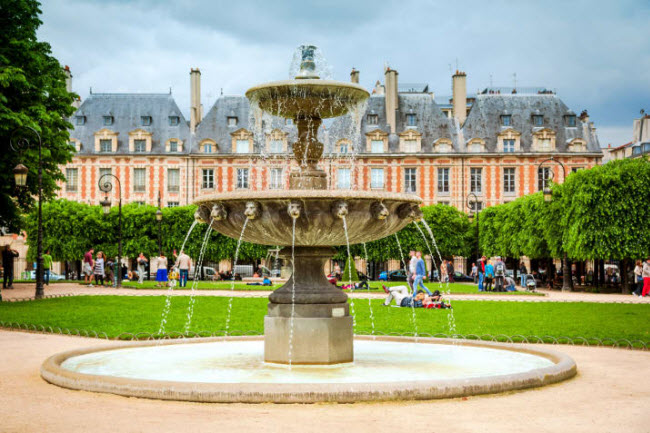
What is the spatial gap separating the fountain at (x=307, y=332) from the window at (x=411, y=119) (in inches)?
1885

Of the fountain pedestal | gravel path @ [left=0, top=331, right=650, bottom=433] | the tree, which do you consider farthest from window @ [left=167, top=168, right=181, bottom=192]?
gravel path @ [left=0, top=331, right=650, bottom=433]

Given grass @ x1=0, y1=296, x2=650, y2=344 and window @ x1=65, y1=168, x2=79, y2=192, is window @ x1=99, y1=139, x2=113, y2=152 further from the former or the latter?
grass @ x1=0, y1=296, x2=650, y2=344

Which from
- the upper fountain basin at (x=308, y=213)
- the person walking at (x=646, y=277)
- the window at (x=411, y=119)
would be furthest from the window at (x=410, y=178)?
the upper fountain basin at (x=308, y=213)

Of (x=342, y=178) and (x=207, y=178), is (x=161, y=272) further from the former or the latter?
(x=207, y=178)

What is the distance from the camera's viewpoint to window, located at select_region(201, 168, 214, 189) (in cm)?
5638

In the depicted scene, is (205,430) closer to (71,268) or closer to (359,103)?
(359,103)

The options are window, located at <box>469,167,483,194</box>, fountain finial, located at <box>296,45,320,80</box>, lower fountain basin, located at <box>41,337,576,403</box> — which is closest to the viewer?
lower fountain basin, located at <box>41,337,576,403</box>

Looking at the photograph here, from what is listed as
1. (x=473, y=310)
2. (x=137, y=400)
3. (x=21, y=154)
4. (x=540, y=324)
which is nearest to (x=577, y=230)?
(x=473, y=310)

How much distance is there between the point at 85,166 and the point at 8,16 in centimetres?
3325

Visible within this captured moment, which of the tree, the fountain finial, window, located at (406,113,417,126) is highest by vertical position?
window, located at (406,113,417,126)

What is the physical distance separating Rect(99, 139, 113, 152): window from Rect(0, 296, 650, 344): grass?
36011mm

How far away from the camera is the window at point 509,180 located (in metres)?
55.6

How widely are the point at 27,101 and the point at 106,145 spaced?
33.6 metres

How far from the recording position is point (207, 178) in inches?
2222
